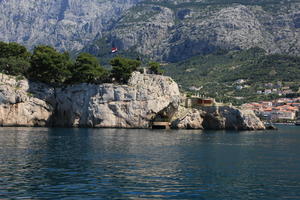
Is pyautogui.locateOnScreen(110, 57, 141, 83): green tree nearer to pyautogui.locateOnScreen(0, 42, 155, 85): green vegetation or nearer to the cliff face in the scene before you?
pyautogui.locateOnScreen(0, 42, 155, 85): green vegetation

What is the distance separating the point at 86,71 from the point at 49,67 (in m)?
8.93

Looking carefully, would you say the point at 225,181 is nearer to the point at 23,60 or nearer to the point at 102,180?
the point at 102,180

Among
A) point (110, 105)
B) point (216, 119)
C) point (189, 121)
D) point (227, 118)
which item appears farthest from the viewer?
point (216, 119)

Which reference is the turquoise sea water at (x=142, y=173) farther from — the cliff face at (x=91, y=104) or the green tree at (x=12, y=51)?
the green tree at (x=12, y=51)

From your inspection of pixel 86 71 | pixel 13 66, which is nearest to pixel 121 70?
pixel 86 71

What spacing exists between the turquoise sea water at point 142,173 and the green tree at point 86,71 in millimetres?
51293

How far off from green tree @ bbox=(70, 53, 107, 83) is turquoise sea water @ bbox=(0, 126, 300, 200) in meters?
51.3

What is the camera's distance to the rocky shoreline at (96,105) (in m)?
96.9

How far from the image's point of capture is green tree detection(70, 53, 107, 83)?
4026 inches

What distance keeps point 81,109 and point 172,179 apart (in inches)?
2797

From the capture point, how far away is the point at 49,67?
102m

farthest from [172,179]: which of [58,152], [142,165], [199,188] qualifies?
[58,152]

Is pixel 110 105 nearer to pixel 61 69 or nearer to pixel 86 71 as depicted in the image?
pixel 86 71

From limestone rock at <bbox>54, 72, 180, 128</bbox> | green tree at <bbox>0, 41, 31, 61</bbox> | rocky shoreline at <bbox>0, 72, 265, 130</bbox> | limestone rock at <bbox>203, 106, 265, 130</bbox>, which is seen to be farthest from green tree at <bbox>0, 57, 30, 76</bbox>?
limestone rock at <bbox>203, 106, 265, 130</bbox>
